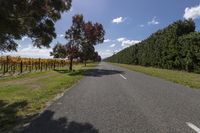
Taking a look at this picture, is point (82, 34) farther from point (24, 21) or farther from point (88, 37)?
point (24, 21)

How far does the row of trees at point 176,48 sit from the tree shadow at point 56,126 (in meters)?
30.0

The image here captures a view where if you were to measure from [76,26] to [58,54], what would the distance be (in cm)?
504

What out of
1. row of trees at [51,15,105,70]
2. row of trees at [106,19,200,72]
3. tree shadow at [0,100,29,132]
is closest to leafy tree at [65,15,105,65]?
row of trees at [51,15,105,70]

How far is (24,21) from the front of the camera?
13656 millimetres

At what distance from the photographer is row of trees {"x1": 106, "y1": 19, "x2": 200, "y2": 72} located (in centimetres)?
3717

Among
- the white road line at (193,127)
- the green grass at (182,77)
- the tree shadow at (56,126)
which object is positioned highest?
the green grass at (182,77)

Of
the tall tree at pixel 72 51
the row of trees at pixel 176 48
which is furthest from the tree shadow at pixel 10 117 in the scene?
the tall tree at pixel 72 51

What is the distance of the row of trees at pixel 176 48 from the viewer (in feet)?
122

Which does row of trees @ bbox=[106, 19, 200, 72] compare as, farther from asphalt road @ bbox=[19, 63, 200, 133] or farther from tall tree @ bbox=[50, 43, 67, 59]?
asphalt road @ bbox=[19, 63, 200, 133]

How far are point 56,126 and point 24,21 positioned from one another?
7.40 metres

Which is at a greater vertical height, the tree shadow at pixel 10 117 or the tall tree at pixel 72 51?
the tall tree at pixel 72 51

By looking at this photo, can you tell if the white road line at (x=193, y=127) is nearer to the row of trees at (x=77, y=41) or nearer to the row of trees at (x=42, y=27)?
the row of trees at (x=42, y=27)

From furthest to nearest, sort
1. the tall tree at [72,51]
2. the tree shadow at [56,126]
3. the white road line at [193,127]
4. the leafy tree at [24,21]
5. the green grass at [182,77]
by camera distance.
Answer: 1. the tall tree at [72,51]
2. the green grass at [182,77]
3. the leafy tree at [24,21]
4. the tree shadow at [56,126]
5. the white road line at [193,127]

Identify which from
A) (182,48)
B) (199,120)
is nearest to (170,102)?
(199,120)
